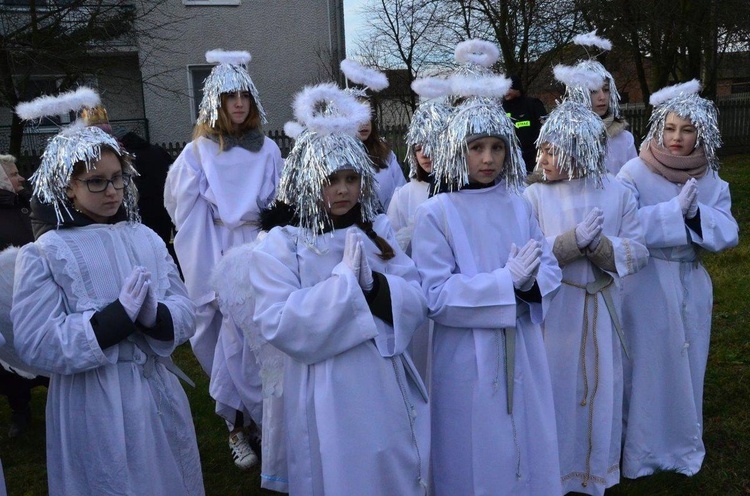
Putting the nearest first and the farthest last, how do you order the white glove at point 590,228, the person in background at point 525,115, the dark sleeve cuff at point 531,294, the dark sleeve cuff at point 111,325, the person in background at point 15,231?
the dark sleeve cuff at point 111,325
the dark sleeve cuff at point 531,294
the white glove at point 590,228
the person in background at point 15,231
the person in background at point 525,115

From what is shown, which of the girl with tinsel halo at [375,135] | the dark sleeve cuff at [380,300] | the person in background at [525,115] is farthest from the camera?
the person in background at [525,115]

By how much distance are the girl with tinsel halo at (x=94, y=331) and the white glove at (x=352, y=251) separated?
767 mm

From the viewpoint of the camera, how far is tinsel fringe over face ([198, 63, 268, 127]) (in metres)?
4.67

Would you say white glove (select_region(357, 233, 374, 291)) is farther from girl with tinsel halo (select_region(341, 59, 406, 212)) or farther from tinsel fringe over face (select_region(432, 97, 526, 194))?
girl with tinsel halo (select_region(341, 59, 406, 212))

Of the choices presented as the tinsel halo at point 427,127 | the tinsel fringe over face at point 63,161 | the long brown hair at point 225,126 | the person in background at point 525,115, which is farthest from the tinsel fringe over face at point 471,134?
the person in background at point 525,115

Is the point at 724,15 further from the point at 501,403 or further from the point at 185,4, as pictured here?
the point at 501,403

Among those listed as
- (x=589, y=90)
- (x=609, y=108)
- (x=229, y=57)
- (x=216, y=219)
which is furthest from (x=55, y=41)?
(x=589, y=90)

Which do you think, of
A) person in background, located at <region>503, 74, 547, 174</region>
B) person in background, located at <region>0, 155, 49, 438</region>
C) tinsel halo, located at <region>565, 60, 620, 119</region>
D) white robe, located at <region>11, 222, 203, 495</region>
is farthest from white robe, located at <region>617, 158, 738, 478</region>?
person in background, located at <region>503, 74, 547, 174</region>

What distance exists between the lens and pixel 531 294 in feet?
11.1

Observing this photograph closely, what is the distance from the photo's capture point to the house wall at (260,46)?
1973cm

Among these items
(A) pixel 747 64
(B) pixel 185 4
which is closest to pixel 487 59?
(B) pixel 185 4

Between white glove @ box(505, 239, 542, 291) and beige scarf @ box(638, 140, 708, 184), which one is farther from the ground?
beige scarf @ box(638, 140, 708, 184)

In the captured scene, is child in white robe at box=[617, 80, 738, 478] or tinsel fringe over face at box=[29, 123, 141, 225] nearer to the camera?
tinsel fringe over face at box=[29, 123, 141, 225]

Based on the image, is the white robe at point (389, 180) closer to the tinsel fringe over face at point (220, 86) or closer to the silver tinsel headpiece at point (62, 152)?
the tinsel fringe over face at point (220, 86)
